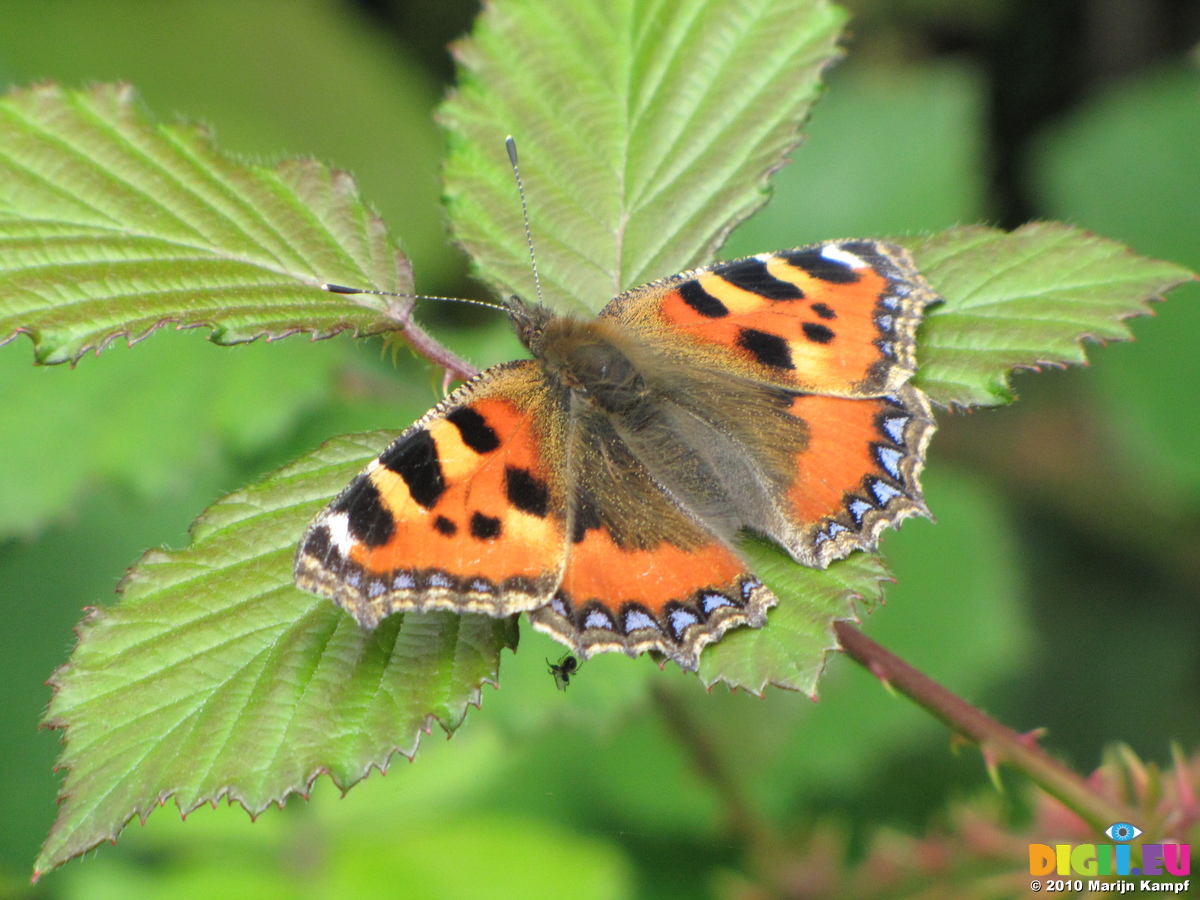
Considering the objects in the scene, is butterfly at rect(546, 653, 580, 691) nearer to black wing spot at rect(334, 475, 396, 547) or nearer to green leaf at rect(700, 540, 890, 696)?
green leaf at rect(700, 540, 890, 696)

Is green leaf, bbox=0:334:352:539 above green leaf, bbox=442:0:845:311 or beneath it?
beneath

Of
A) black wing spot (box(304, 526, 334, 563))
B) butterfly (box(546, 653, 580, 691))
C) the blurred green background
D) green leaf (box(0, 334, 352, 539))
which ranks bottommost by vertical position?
the blurred green background

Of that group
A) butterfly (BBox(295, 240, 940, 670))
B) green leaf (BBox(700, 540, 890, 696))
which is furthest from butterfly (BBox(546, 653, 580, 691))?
green leaf (BBox(700, 540, 890, 696))

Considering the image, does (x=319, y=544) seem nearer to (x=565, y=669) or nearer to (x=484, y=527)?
(x=484, y=527)

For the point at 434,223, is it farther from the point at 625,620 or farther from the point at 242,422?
the point at 625,620

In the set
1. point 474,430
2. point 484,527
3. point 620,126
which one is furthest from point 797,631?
point 620,126

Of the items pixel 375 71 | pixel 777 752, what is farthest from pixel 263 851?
pixel 375 71

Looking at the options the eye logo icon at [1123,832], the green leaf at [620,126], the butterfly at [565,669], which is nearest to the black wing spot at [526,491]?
the butterfly at [565,669]
